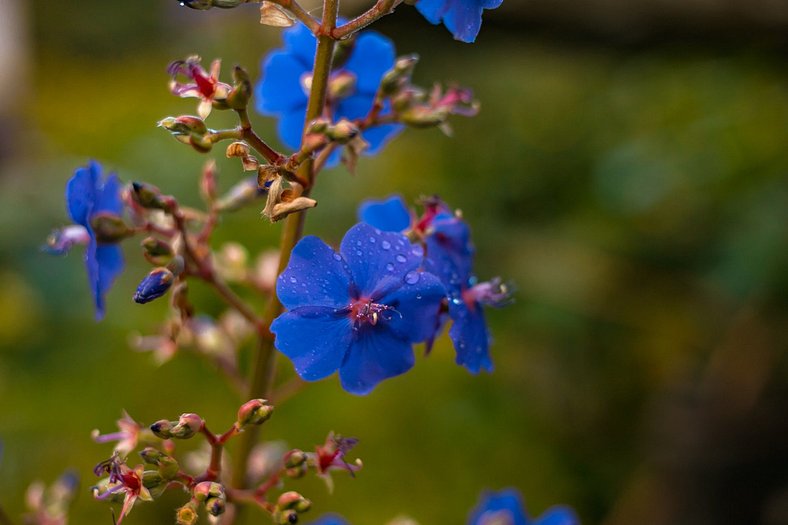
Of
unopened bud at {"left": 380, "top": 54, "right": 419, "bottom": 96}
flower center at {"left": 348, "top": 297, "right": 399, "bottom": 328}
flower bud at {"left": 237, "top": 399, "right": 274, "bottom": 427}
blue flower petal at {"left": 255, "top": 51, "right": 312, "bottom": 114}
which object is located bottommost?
flower bud at {"left": 237, "top": 399, "right": 274, "bottom": 427}

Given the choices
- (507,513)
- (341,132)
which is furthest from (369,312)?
(507,513)

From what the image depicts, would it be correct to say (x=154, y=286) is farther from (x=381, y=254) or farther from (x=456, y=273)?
(x=456, y=273)

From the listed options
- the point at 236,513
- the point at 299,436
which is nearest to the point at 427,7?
the point at 236,513

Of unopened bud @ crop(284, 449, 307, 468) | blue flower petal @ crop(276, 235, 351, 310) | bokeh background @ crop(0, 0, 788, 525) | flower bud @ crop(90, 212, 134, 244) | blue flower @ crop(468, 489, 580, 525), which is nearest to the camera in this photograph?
blue flower petal @ crop(276, 235, 351, 310)

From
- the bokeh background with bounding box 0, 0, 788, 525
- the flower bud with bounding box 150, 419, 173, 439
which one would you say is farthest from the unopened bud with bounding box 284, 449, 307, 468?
the bokeh background with bounding box 0, 0, 788, 525

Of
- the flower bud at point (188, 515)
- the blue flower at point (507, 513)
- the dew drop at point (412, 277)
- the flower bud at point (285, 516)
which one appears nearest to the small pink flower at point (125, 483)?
the flower bud at point (188, 515)

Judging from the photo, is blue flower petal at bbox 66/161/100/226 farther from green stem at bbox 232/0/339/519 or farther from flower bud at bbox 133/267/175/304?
green stem at bbox 232/0/339/519
